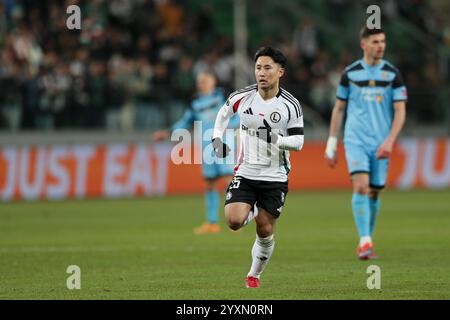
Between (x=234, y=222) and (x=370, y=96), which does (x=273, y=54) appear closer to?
(x=234, y=222)

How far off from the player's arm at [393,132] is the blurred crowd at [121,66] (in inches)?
528

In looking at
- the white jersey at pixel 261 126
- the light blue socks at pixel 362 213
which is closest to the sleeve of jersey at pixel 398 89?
the light blue socks at pixel 362 213

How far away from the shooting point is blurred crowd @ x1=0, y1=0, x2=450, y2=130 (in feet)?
82.5

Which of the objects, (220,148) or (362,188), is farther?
(362,188)

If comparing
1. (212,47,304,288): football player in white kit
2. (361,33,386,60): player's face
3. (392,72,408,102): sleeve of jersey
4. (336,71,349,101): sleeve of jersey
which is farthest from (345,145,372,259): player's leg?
(212,47,304,288): football player in white kit

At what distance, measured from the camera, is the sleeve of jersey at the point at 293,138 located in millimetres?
10055

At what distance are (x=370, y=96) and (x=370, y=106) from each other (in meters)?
0.13

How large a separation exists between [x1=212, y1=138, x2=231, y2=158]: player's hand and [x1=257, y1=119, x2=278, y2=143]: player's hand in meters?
0.41

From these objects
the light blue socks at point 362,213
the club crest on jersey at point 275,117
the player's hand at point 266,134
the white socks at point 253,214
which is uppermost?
the club crest on jersey at point 275,117

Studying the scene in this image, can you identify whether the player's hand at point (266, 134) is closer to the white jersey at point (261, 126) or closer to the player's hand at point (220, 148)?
the white jersey at point (261, 126)

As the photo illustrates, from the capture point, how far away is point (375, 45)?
42.8 ft

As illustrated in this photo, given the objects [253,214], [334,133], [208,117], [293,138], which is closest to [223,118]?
[293,138]
